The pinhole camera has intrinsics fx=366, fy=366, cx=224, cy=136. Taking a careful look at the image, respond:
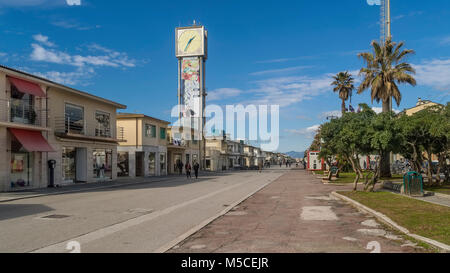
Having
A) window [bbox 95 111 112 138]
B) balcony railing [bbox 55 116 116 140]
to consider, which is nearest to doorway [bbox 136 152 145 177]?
balcony railing [bbox 55 116 116 140]

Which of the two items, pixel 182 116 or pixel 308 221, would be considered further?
pixel 182 116

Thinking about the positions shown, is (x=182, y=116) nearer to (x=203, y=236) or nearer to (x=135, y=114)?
(x=135, y=114)

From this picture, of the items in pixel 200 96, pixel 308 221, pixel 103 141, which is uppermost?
pixel 200 96

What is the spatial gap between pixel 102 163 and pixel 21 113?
392 inches

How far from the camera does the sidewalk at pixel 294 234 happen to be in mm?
6695

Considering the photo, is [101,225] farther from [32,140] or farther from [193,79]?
[193,79]

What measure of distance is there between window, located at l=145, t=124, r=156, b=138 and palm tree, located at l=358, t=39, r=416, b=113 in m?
22.6

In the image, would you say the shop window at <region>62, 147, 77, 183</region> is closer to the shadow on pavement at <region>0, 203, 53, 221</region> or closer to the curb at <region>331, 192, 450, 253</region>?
the shadow on pavement at <region>0, 203, 53, 221</region>

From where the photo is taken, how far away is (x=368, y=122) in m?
16.8

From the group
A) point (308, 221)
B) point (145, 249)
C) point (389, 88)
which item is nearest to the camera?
point (145, 249)

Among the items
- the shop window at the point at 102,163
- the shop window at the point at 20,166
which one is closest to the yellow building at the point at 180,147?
the shop window at the point at 102,163

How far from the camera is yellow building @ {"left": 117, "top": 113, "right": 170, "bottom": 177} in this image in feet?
125
